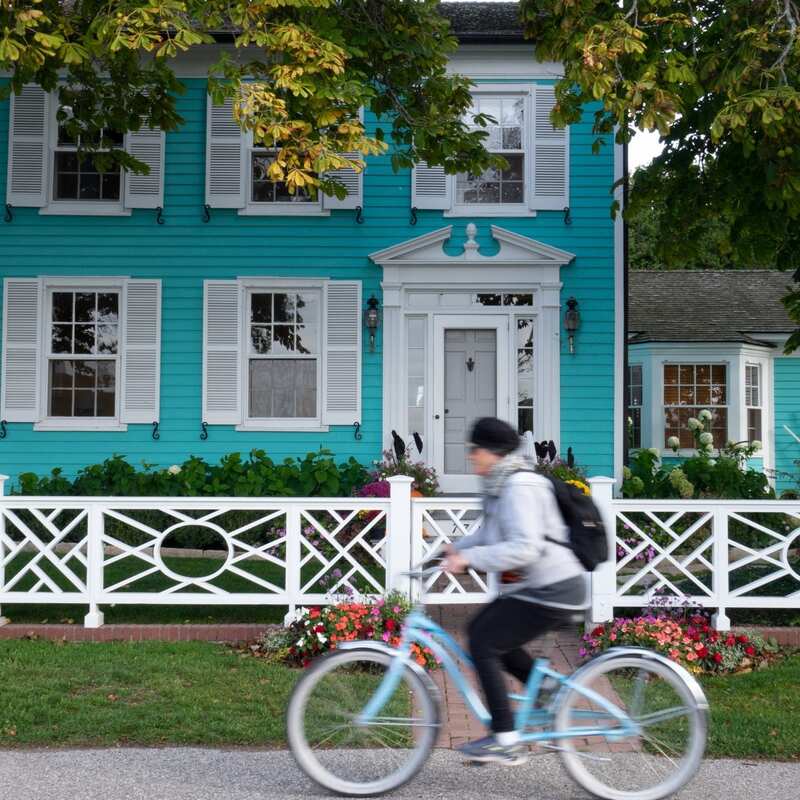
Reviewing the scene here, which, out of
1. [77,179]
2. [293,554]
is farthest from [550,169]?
[293,554]

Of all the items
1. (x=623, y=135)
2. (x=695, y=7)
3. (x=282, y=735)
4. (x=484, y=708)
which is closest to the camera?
(x=484, y=708)

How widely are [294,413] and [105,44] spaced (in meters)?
5.44

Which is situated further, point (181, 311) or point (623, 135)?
point (181, 311)

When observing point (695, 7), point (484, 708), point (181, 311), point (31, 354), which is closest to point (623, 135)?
point (695, 7)

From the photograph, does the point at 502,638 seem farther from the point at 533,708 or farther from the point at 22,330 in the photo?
the point at 22,330

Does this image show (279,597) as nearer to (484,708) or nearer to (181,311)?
(484,708)

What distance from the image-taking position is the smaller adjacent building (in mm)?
17703

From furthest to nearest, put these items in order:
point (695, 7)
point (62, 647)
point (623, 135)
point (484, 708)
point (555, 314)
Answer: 1. point (555, 314)
2. point (695, 7)
3. point (623, 135)
4. point (62, 647)
5. point (484, 708)

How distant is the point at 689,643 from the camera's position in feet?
22.9

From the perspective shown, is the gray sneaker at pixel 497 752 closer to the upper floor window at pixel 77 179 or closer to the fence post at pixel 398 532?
the fence post at pixel 398 532

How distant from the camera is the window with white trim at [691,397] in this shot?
1786 cm

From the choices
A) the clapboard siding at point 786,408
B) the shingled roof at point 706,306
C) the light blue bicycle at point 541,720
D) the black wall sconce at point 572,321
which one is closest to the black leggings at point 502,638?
the light blue bicycle at point 541,720

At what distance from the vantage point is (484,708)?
446 centimetres

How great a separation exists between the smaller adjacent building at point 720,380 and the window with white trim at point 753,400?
2 cm
